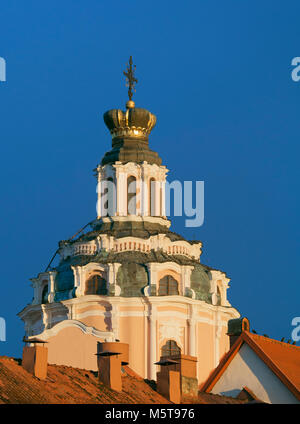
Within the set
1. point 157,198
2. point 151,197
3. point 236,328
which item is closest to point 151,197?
point 151,197

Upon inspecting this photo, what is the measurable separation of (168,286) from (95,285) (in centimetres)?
398

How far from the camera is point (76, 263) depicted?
7331 centimetres

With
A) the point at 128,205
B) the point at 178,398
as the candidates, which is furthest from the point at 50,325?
the point at 178,398

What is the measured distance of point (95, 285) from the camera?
236ft

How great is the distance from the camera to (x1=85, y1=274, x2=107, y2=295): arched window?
236ft

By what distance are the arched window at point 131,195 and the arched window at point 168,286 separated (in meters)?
6.37

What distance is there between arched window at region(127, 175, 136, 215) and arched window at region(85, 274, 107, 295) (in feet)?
20.9

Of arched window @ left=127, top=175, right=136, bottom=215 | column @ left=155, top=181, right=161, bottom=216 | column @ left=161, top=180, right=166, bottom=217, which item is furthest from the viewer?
column @ left=161, top=180, right=166, bottom=217

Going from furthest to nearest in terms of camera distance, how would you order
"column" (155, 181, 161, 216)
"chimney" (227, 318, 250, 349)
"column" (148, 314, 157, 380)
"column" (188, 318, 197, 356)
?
1. "column" (155, 181, 161, 216)
2. "column" (188, 318, 197, 356)
3. "column" (148, 314, 157, 380)
4. "chimney" (227, 318, 250, 349)

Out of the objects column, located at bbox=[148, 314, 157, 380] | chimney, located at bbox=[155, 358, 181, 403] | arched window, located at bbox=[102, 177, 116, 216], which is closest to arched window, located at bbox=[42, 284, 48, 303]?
arched window, located at bbox=[102, 177, 116, 216]

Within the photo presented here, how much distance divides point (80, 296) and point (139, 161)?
1084 cm

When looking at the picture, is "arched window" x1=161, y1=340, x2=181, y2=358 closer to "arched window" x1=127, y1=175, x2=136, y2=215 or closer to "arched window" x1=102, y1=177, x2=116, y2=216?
"arched window" x1=127, y1=175, x2=136, y2=215

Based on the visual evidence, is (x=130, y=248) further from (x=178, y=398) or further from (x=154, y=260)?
(x=178, y=398)

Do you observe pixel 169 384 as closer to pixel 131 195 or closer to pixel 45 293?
pixel 45 293
